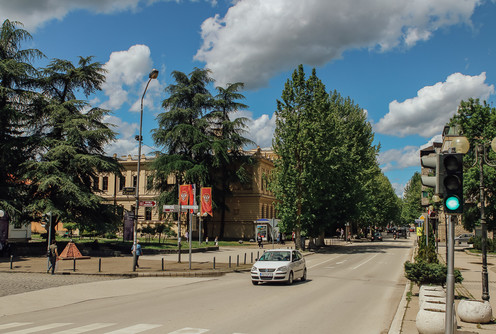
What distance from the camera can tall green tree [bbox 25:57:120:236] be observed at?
3453 centimetres

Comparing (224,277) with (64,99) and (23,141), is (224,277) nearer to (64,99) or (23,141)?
(23,141)

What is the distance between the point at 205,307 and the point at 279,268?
593 centimetres

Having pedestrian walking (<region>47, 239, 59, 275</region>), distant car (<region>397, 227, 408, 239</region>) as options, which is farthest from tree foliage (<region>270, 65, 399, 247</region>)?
distant car (<region>397, 227, 408, 239</region>)

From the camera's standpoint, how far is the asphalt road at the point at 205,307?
988 cm

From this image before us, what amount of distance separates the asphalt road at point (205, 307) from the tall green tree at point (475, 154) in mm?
22292

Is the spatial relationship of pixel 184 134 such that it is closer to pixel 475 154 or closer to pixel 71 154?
pixel 71 154

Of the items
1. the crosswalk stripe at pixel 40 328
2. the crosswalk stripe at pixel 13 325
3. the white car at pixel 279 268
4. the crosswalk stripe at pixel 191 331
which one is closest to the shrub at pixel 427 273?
the white car at pixel 279 268

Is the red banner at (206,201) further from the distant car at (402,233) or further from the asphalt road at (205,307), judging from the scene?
the distant car at (402,233)

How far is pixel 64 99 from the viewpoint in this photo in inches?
1542

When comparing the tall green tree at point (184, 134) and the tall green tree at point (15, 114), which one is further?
the tall green tree at point (184, 134)

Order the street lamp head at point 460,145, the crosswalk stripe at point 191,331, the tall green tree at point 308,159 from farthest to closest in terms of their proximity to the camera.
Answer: the tall green tree at point 308,159 → the crosswalk stripe at point 191,331 → the street lamp head at point 460,145

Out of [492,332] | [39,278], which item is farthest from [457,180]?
[39,278]

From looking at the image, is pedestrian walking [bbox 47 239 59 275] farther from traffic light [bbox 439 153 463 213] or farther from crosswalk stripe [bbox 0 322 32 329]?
traffic light [bbox 439 153 463 213]

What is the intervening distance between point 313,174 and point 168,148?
22.7 metres
